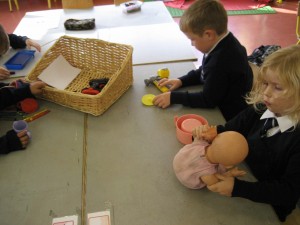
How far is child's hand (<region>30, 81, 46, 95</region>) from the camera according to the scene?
3.60ft

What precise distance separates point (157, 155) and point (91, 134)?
27 centimetres

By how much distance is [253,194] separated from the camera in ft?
2.36

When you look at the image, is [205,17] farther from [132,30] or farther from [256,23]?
[256,23]

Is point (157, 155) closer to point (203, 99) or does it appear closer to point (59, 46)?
point (203, 99)

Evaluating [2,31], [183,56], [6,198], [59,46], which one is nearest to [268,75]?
[183,56]

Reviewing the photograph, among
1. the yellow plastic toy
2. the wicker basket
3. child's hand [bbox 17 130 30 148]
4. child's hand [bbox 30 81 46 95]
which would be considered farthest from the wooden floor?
child's hand [bbox 17 130 30 148]

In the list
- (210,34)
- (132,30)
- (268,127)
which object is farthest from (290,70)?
(132,30)

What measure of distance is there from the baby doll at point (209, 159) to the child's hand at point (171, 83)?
0.45 m

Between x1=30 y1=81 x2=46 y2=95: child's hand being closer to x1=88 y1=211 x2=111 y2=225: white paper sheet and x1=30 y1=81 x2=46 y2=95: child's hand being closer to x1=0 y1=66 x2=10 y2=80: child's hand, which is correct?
x1=0 y1=66 x2=10 y2=80: child's hand

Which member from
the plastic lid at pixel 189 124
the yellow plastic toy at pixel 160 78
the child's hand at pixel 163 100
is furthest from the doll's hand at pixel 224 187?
the yellow plastic toy at pixel 160 78

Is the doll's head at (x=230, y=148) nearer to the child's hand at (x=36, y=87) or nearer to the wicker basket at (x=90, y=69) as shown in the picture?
the wicker basket at (x=90, y=69)

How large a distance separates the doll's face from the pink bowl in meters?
0.26

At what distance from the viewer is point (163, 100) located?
3.62 ft

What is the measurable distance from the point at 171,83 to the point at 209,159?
22.5 inches
